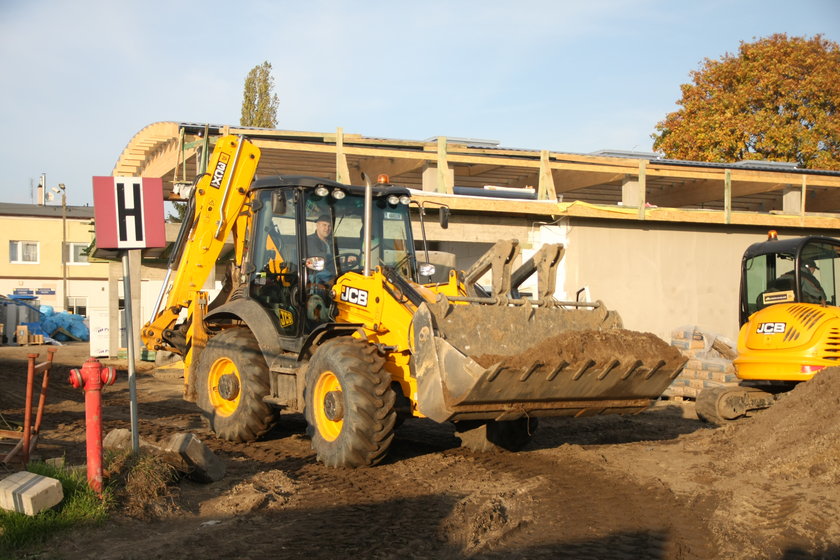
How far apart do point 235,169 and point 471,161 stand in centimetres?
928

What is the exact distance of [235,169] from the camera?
10820mm

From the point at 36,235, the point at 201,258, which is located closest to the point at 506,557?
the point at 201,258

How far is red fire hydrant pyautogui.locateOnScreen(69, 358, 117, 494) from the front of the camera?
20.5 feet

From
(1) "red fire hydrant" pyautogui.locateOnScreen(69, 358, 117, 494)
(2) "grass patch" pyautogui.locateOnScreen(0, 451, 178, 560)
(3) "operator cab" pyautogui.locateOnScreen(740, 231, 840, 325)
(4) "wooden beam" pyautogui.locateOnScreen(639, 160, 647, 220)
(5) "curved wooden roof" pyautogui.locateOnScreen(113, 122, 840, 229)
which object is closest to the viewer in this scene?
(2) "grass patch" pyautogui.locateOnScreen(0, 451, 178, 560)

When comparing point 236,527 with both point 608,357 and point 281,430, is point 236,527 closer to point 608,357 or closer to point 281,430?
point 608,357

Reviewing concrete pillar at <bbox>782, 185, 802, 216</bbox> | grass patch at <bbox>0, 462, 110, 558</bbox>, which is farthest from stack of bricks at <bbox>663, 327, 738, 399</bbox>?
concrete pillar at <bbox>782, 185, 802, 216</bbox>

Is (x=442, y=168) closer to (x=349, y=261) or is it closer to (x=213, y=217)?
(x=213, y=217)

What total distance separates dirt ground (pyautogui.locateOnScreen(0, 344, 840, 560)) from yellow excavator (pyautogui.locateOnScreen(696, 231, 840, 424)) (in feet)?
3.72

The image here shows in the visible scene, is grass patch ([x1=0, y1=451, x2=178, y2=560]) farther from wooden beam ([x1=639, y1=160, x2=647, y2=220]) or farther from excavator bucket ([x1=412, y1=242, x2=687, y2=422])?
wooden beam ([x1=639, y1=160, x2=647, y2=220])

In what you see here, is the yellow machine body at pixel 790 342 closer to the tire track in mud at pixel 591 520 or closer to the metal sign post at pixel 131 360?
the tire track in mud at pixel 591 520

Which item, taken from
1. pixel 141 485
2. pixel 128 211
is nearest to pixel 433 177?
pixel 128 211

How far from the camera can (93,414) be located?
6.29 meters

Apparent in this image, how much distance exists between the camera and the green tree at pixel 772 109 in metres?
31.1

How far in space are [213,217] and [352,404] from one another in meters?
4.14
